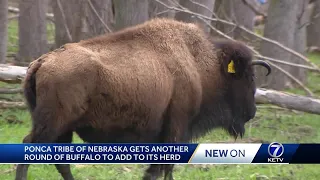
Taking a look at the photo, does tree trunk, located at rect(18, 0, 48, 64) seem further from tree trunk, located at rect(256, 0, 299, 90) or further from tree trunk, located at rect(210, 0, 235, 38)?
tree trunk, located at rect(256, 0, 299, 90)

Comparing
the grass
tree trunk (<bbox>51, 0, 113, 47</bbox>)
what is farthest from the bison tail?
tree trunk (<bbox>51, 0, 113, 47</bbox>)

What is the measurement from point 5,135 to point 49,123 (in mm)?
3131

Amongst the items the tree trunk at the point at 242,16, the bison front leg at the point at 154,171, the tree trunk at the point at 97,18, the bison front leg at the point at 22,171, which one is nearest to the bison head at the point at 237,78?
the bison front leg at the point at 154,171

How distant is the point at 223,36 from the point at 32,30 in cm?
487

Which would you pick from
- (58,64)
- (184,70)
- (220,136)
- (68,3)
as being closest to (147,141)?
(184,70)

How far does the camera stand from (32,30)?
14820 millimetres

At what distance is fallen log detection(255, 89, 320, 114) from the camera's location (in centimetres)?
1006

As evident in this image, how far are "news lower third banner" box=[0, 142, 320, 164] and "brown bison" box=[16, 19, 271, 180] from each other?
0.45 ft

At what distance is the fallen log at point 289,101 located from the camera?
10.1m

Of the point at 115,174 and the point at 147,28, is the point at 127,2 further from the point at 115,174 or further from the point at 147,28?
the point at 115,174

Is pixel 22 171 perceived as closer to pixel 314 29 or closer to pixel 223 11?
pixel 223 11

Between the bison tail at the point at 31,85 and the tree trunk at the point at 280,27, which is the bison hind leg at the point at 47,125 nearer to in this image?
the bison tail at the point at 31,85

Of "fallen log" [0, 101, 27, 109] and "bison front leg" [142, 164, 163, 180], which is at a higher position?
"bison front leg" [142, 164, 163, 180]

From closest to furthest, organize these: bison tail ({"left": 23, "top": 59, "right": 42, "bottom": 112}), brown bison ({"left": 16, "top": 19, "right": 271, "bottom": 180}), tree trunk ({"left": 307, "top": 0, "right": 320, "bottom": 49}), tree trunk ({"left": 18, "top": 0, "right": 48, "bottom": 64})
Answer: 1. brown bison ({"left": 16, "top": 19, "right": 271, "bottom": 180})
2. bison tail ({"left": 23, "top": 59, "right": 42, "bottom": 112})
3. tree trunk ({"left": 18, "top": 0, "right": 48, "bottom": 64})
4. tree trunk ({"left": 307, "top": 0, "right": 320, "bottom": 49})
